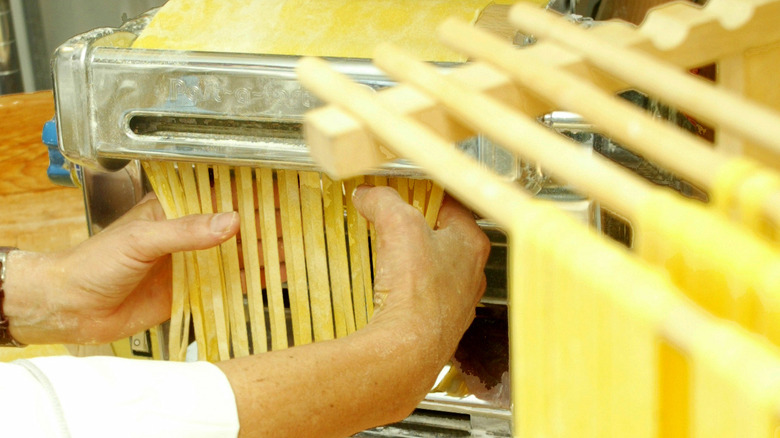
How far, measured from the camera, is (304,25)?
1.26m

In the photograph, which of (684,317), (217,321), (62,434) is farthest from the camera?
(217,321)

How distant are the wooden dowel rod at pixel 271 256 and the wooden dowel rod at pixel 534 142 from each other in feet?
2.18

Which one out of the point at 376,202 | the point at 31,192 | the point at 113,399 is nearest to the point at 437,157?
the point at 113,399

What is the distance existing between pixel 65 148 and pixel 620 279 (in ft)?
3.22

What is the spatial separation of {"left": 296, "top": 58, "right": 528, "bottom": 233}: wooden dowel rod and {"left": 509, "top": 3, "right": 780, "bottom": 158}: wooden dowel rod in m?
0.13

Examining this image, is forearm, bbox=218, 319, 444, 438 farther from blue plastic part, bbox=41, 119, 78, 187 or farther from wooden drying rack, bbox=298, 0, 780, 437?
blue plastic part, bbox=41, 119, 78, 187

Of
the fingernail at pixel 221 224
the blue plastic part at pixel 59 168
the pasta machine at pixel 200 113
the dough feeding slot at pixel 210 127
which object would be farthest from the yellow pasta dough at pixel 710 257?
the blue plastic part at pixel 59 168

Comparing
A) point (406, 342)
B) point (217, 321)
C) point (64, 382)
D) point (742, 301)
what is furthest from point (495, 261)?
point (742, 301)

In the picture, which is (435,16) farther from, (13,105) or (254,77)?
(13,105)

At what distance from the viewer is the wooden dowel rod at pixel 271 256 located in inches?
52.0

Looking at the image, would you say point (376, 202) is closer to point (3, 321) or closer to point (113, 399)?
point (113, 399)

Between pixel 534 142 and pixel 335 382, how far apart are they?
61 cm

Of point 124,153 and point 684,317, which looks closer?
point 684,317

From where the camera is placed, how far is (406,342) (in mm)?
1131
